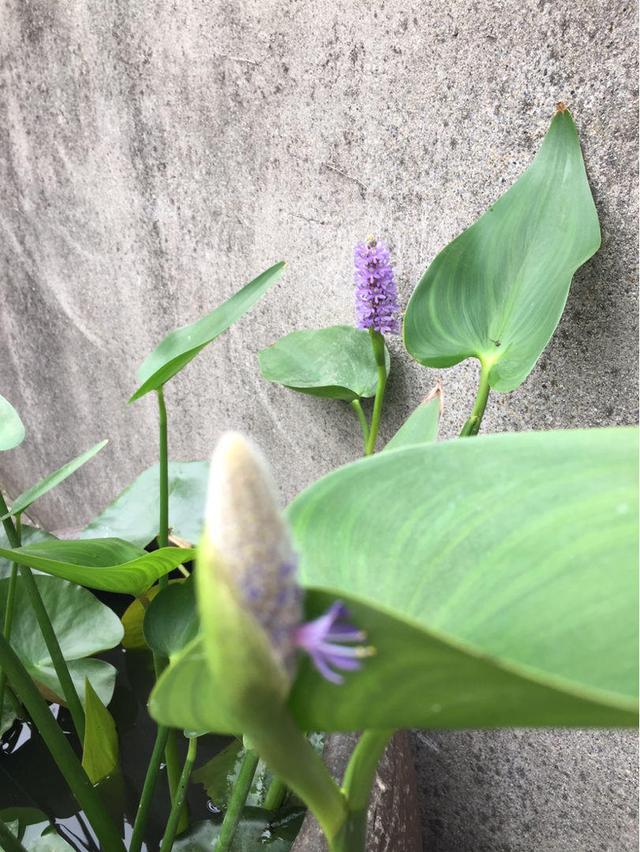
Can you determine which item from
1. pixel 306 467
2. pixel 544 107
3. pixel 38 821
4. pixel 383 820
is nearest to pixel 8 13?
pixel 306 467

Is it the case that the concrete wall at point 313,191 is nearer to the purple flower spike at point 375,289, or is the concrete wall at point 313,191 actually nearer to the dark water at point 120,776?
the purple flower spike at point 375,289

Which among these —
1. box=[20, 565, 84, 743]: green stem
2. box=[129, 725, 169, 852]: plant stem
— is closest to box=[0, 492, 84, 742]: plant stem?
box=[20, 565, 84, 743]: green stem

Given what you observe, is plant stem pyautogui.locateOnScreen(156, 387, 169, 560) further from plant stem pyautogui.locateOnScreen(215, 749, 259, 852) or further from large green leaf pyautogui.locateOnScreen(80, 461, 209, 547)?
plant stem pyautogui.locateOnScreen(215, 749, 259, 852)

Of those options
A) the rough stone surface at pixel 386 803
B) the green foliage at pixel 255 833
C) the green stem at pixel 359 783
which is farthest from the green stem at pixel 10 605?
the green stem at pixel 359 783

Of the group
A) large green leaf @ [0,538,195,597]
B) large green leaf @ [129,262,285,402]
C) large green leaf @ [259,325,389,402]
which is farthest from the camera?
large green leaf @ [259,325,389,402]

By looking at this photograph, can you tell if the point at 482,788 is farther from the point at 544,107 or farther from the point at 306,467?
the point at 544,107
